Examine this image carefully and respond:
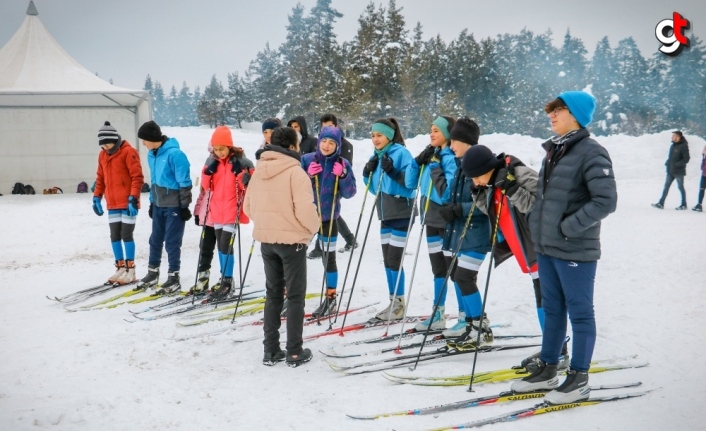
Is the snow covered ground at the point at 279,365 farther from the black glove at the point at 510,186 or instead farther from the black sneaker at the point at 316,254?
the black glove at the point at 510,186

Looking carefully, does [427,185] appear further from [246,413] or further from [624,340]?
[246,413]

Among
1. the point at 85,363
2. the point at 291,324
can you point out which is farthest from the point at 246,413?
the point at 85,363

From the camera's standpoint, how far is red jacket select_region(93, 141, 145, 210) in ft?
21.7

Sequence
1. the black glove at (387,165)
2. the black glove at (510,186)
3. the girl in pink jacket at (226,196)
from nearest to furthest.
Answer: the black glove at (510,186), the black glove at (387,165), the girl in pink jacket at (226,196)

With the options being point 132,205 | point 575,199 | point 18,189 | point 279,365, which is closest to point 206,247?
point 132,205

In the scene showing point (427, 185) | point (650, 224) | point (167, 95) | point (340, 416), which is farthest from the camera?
point (167, 95)

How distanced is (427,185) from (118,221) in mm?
4460

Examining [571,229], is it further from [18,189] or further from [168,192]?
[18,189]

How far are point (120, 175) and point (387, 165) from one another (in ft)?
13.2

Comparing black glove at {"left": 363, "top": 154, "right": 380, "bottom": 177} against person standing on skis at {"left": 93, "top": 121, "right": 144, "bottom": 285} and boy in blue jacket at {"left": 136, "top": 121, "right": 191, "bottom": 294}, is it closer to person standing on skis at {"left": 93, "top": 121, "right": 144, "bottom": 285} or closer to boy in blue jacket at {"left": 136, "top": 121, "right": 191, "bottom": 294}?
boy in blue jacket at {"left": 136, "top": 121, "right": 191, "bottom": 294}

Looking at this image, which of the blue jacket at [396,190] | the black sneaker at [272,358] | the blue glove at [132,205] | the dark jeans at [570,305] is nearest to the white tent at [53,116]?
the blue glove at [132,205]

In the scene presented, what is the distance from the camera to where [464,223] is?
14.1 ft

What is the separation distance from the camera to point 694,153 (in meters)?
21.5

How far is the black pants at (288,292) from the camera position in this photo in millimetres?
4133
